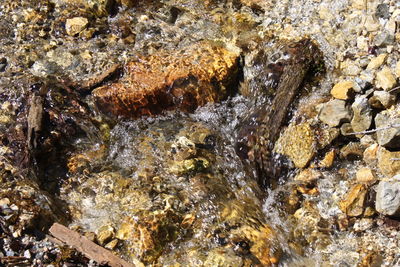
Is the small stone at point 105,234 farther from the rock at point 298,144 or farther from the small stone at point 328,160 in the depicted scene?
the small stone at point 328,160

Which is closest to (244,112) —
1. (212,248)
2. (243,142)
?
(243,142)

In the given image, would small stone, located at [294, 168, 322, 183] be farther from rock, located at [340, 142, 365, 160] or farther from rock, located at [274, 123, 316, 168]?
rock, located at [340, 142, 365, 160]

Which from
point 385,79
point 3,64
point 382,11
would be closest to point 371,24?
point 382,11

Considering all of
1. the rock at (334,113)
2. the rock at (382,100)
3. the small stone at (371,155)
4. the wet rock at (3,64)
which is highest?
the rock at (382,100)

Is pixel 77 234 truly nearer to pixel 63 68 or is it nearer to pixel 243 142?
pixel 243 142

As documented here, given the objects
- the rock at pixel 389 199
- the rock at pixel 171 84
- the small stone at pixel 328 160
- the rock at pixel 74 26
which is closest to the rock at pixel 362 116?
the small stone at pixel 328 160

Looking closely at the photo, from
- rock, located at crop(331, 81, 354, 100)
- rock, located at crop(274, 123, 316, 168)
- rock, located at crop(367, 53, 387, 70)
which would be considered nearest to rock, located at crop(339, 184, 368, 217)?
rock, located at crop(274, 123, 316, 168)
